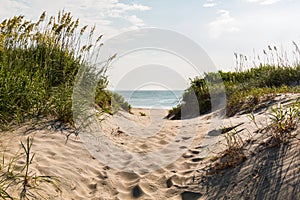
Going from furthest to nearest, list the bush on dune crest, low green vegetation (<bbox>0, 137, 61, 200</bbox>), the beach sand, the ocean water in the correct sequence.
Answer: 1. the ocean water
2. the bush on dune crest
3. the beach sand
4. low green vegetation (<bbox>0, 137, 61, 200</bbox>)

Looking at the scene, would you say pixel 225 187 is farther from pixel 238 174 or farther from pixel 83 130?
pixel 83 130

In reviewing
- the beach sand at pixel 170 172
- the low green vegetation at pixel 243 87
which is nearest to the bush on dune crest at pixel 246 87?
the low green vegetation at pixel 243 87

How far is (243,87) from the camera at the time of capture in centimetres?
989

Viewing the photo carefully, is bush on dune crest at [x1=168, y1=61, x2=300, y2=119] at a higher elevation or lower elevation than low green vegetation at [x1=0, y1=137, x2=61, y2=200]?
higher

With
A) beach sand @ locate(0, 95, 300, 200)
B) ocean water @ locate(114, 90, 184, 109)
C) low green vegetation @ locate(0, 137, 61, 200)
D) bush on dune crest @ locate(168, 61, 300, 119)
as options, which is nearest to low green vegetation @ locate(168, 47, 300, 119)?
bush on dune crest @ locate(168, 61, 300, 119)

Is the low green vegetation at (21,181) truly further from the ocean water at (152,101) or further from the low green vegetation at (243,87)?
the ocean water at (152,101)

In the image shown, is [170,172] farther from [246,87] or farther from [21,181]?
[246,87]

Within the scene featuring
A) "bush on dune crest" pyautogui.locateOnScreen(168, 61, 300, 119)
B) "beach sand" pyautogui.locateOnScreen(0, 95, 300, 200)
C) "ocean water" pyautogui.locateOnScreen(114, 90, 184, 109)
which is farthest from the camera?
"ocean water" pyautogui.locateOnScreen(114, 90, 184, 109)

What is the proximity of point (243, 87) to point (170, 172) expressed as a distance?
633 centimetres

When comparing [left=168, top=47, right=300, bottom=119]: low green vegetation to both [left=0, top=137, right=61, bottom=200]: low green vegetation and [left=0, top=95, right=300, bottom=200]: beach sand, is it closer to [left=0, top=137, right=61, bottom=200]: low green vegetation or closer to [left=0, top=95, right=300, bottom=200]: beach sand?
[left=0, top=95, right=300, bottom=200]: beach sand

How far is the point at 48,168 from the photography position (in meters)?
3.83

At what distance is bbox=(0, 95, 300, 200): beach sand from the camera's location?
3363 mm

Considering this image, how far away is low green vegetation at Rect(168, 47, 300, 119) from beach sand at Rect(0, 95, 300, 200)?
2300 mm

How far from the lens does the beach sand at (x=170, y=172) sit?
11.0ft
